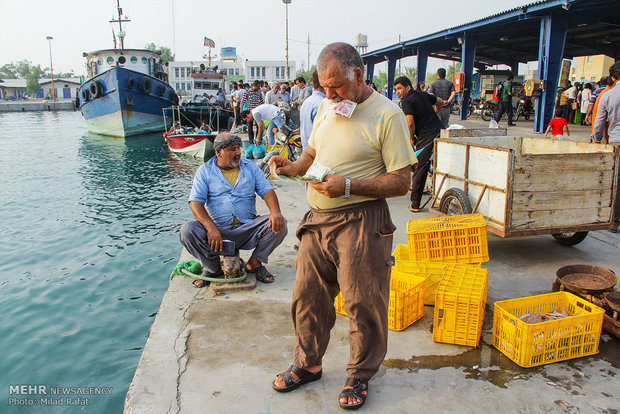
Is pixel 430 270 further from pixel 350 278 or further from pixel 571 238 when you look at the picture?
pixel 571 238

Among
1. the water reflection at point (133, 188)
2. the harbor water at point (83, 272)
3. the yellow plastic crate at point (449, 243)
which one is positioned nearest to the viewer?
the harbor water at point (83, 272)

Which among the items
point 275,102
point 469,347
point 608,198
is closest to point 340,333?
point 469,347

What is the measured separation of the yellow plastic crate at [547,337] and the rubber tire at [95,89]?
79.7ft

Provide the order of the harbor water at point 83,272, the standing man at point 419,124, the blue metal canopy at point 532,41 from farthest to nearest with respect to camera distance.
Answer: the blue metal canopy at point 532,41 < the standing man at point 419,124 < the harbor water at point 83,272

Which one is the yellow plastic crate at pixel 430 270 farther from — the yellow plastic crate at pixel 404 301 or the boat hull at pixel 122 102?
the boat hull at pixel 122 102

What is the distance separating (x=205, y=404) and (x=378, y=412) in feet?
3.00

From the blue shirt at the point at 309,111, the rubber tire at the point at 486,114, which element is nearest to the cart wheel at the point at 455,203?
the blue shirt at the point at 309,111

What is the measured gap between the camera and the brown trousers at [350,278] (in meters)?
2.42

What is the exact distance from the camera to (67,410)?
3.45 meters

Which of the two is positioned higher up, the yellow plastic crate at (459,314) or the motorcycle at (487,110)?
the motorcycle at (487,110)

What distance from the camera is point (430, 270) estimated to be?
12.8 feet

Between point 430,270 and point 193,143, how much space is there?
13577 mm

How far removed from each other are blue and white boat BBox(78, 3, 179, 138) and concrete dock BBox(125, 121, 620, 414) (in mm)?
21716

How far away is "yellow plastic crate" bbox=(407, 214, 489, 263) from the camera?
13.6ft
